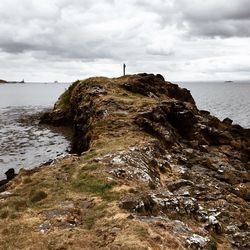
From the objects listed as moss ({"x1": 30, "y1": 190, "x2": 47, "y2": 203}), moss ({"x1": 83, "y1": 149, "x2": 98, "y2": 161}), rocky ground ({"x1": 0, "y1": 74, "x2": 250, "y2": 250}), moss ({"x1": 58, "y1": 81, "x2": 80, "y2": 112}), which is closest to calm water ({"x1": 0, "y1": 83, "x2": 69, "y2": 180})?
rocky ground ({"x1": 0, "y1": 74, "x2": 250, "y2": 250})

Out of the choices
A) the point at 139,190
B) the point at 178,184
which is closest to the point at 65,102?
the point at 178,184

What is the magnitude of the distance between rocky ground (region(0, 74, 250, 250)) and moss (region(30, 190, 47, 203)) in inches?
2.3

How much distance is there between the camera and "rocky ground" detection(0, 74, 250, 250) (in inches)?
735

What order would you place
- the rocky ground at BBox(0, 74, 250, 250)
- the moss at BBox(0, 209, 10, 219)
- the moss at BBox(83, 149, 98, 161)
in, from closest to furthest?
the rocky ground at BBox(0, 74, 250, 250), the moss at BBox(0, 209, 10, 219), the moss at BBox(83, 149, 98, 161)

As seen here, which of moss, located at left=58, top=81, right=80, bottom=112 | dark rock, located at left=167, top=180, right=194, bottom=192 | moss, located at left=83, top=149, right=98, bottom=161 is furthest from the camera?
moss, located at left=58, top=81, right=80, bottom=112

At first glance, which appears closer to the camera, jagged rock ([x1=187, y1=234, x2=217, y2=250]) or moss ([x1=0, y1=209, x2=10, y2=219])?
jagged rock ([x1=187, y1=234, x2=217, y2=250])

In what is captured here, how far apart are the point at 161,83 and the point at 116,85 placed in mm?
11886

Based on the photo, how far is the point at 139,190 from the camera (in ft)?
81.4

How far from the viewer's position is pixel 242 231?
2359 cm

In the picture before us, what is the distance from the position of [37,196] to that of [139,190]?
246 inches

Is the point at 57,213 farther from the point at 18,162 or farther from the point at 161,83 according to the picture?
the point at 161,83

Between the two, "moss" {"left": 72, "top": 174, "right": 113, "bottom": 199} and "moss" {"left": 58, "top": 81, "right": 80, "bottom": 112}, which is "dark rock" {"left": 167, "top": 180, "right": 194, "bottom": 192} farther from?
"moss" {"left": 58, "top": 81, "right": 80, "bottom": 112}

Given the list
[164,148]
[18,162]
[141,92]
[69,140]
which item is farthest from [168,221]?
[141,92]

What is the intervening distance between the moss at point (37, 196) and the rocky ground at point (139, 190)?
0.19 ft
